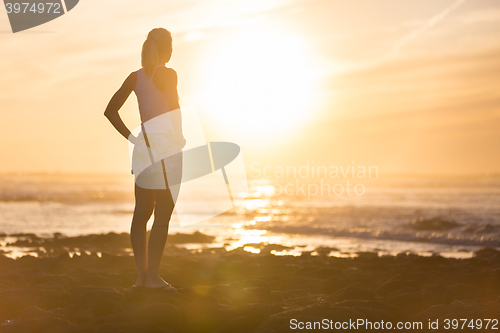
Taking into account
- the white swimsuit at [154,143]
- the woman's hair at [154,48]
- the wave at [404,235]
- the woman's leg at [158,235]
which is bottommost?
the wave at [404,235]

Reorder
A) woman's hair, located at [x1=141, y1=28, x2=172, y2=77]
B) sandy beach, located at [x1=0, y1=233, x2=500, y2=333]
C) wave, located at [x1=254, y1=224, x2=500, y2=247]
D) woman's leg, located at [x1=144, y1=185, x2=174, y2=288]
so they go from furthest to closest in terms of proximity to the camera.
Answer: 1. wave, located at [x1=254, y1=224, x2=500, y2=247]
2. woman's leg, located at [x1=144, y1=185, x2=174, y2=288]
3. woman's hair, located at [x1=141, y1=28, x2=172, y2=77]
4. sandy beach, located at [x1=0, y1=233, x2=500, y2=333]

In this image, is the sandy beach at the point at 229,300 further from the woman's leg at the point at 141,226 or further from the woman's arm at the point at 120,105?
the woman's arm at the point at 120,105

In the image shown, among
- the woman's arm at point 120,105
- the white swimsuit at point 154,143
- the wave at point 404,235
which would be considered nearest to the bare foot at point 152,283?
the white swimsuit at point 154,143

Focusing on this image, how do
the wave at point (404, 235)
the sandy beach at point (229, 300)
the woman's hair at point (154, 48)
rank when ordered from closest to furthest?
the sandy beach at point (229, 300), the woman's hair at point (154, 48), the wave at point (404, 235)

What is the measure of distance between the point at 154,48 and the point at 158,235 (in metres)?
1.56

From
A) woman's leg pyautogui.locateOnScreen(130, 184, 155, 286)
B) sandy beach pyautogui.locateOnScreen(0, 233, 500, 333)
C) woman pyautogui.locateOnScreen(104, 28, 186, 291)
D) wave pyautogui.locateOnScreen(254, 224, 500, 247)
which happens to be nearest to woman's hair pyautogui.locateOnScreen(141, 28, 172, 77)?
woman pyautogui.locateOnScreen(104, 28, 186, 291)

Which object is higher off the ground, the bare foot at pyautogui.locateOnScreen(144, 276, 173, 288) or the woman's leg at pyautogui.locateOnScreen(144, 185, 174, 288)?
the woman's leg at pyautogui.locateOnScreen(144, 185, 174, 288)

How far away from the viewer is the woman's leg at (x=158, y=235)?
3941 millimetres

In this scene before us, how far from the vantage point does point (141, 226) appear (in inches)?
157

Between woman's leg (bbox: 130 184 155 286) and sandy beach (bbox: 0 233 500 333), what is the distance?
0.20 m

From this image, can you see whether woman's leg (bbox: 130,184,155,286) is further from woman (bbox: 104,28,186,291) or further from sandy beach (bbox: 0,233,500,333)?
sandy beach (bbox: 0,233,500,333)

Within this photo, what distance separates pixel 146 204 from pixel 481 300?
3377mm

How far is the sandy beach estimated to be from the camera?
318 centimetres

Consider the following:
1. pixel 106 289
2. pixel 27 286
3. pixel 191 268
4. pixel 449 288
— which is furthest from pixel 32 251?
pixel 449 288
